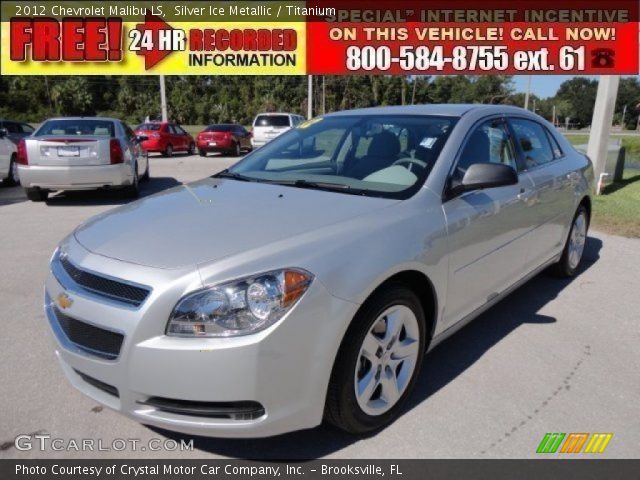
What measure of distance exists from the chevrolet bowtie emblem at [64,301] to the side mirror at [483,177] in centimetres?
207

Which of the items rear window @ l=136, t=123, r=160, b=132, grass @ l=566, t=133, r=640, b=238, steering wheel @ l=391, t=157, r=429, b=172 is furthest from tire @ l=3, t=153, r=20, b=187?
grass @ l=566, t=133, r=640, b=238

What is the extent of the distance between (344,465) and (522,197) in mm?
2301

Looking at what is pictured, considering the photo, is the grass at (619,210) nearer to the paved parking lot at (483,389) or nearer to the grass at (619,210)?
the grass at (619,210)

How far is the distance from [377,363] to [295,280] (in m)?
0.73

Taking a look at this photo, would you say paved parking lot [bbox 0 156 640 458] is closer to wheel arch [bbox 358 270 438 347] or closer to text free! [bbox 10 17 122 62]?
wheel arch [bbox 358 270 438 347]

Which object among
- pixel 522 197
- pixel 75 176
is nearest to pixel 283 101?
pixel 75 176

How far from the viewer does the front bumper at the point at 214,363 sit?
2109mm

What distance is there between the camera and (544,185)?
4.20 meters

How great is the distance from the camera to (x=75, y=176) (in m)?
8.87

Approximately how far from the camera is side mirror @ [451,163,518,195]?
3010 millimetres

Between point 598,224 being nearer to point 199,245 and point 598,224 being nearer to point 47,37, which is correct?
point 199,245

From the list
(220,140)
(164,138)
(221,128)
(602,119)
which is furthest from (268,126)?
(602,119)

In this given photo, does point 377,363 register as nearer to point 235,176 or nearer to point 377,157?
point 377,157

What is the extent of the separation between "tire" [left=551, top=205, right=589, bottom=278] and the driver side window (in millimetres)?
1542
